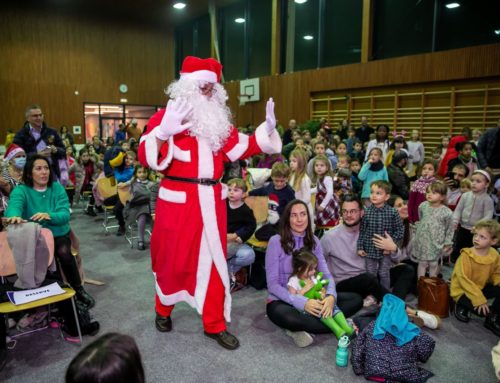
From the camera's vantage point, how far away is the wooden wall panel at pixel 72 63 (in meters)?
13.9

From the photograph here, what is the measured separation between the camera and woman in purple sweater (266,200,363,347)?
9.18ft

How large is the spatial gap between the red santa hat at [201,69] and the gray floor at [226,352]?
184cm

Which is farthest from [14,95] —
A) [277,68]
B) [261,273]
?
[261,273]

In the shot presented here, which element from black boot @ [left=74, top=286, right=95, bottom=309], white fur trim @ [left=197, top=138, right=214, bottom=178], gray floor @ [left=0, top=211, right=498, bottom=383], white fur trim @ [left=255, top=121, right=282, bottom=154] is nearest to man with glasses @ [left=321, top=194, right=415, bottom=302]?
gray floor @ [left=0, top=211, right=498, bottom=383]

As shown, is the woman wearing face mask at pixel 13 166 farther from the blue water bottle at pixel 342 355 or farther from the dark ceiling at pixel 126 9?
the dark ceiling at pixel 126 9

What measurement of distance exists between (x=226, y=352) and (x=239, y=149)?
138 centimetres

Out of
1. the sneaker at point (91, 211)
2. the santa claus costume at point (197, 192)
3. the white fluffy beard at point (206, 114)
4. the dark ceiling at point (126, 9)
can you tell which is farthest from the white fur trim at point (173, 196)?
the dark ceiling at point (126, 9)

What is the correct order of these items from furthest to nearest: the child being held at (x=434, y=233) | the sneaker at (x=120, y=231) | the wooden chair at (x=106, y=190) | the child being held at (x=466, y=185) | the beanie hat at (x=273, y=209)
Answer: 1. the wooden chair at (x=106, y=190)
2. the sneaker at (x=120, y=231)
3. the child being held at (x=466, y=185)
4. the beanie hat at (x=273, y=209)
5. the child being held at (x=434, y=233)

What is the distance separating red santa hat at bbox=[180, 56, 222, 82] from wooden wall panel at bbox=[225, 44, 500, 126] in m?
7.30

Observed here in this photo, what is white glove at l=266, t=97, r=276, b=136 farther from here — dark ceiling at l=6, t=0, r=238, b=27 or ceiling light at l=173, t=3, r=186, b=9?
ceiling light at l=173, t=3, r=186, b=9

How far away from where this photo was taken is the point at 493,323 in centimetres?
304

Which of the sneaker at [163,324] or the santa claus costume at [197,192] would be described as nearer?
the santa claus costume at [197,192]

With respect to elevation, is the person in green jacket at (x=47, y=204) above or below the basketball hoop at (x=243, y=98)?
below

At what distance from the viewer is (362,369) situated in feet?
7.98
